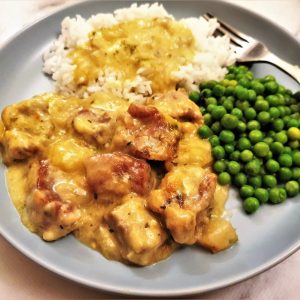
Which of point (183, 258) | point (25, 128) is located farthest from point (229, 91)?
point (25, 128)

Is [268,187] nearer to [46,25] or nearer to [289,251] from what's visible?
[289,251]

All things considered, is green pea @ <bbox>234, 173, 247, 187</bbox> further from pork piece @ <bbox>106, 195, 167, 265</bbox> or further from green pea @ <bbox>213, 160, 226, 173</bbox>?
pork piece @ <bbox>106, 195, 167, 265</bbox>

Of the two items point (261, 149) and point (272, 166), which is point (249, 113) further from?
point (272, 166)

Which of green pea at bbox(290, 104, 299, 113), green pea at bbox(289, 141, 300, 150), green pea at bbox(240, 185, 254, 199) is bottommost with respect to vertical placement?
green pea at bbox(240, 185, 254, 199)

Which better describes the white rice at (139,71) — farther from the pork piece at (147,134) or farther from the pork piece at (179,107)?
the pork piece at (147,134)

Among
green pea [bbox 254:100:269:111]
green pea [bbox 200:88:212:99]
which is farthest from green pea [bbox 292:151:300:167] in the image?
green pea [bbox 200:88:212:99]

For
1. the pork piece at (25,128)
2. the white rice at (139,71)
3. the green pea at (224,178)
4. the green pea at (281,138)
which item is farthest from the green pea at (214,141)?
the pork piece at (25,128)

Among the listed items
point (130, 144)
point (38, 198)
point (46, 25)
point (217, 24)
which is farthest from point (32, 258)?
point (217, 24)
